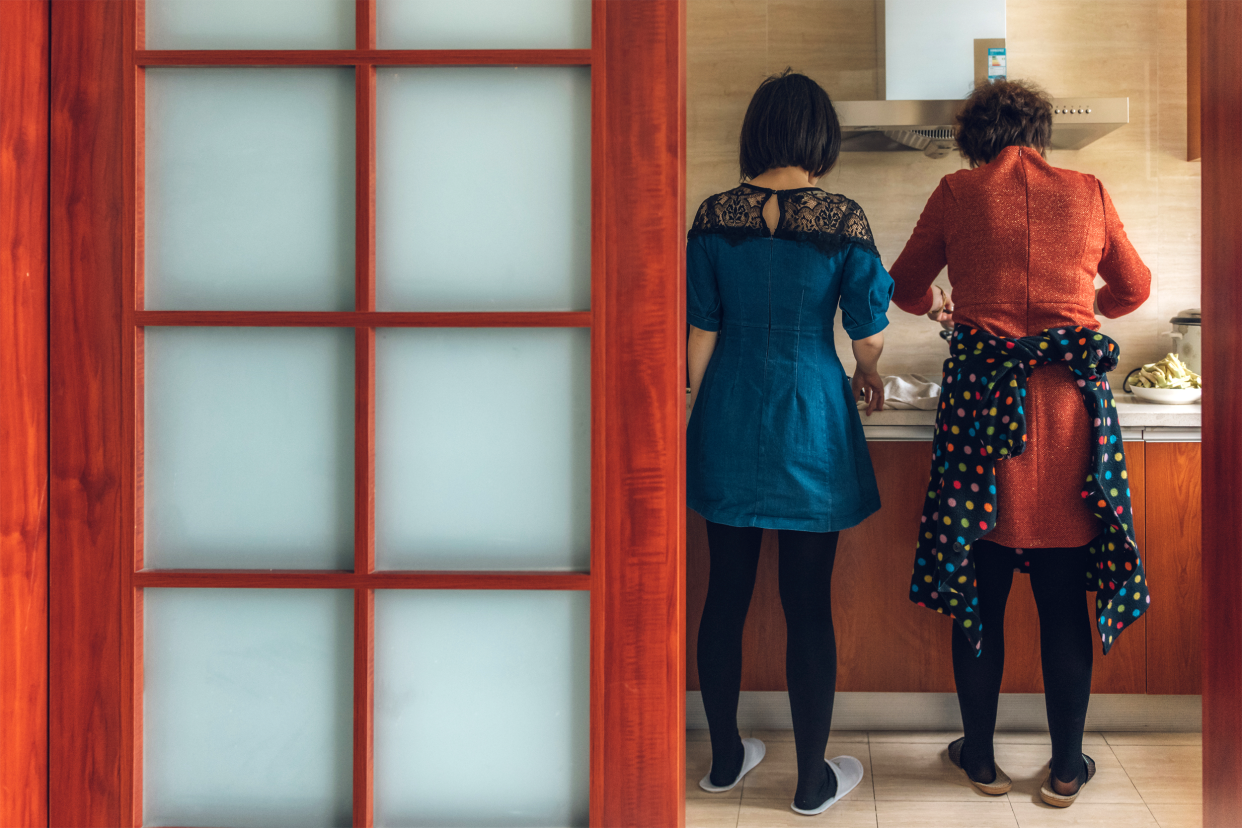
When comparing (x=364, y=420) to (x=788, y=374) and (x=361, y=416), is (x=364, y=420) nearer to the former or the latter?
(x=361, y=416)

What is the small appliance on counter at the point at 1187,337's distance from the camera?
2.31 metres

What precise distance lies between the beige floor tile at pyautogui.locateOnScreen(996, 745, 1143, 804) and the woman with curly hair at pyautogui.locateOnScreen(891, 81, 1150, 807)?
16 cm

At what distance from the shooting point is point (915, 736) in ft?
6.63

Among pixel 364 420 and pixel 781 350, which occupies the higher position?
pixel 781 350

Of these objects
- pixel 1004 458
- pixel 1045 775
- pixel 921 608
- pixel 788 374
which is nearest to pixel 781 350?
pixel 788 374

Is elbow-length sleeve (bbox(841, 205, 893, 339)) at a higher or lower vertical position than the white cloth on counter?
higher

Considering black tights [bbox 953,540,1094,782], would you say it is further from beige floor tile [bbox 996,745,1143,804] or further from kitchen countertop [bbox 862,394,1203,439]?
kitchen countertop [bbox 862,394,1203,439]

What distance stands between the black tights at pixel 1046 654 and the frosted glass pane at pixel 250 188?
1383mm

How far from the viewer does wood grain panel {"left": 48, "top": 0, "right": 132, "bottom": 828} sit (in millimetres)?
1031

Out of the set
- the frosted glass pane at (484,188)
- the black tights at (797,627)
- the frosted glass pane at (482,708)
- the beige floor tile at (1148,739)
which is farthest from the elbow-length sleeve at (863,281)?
the beige floor tile at (1148,739)

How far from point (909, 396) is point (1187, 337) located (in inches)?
39.5

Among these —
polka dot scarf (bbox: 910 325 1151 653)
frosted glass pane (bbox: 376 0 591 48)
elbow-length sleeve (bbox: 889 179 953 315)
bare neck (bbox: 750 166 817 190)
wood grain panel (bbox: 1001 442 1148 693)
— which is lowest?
wood grain panel (bbox: 1001 442 1148 693)

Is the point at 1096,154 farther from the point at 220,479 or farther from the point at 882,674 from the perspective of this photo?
the point at 220,479

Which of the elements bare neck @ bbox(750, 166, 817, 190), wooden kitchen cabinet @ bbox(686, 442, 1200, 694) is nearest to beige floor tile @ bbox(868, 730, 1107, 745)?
wooden kitchen cabinet @ bbox(686, 442, 1200, 694)
